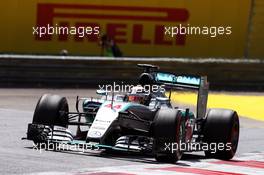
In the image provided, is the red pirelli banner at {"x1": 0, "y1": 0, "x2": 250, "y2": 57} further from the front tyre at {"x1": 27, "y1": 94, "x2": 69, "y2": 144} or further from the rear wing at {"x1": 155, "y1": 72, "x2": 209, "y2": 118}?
the front tyre at {"x1": 27, "y1": 94, "x2": 69, "y2": 144}

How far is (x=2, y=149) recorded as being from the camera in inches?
475

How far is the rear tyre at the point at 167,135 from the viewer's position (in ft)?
38.4

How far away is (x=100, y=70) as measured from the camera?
80.2 ft

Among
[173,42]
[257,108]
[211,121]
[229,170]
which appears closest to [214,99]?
[257,108]

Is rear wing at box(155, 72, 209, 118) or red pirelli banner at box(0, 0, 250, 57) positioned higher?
red pirelli banner at box(0, 0, 250, 57)

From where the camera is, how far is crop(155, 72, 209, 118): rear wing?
44.1 feet

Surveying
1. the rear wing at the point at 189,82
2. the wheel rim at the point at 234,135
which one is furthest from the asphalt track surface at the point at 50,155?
the rear wing at the point at 189,82

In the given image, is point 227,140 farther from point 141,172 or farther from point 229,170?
point 141,172

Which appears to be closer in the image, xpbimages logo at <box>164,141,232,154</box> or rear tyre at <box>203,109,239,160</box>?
xpbimages logo at <box>164,141,232,154</box>

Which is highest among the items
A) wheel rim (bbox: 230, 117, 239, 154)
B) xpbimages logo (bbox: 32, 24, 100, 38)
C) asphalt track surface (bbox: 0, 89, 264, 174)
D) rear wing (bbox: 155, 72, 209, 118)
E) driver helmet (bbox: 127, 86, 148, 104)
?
xpbimages logo (bbox: 32, 24, 100, 38)

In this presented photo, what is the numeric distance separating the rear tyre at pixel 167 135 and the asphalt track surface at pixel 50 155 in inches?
7.8

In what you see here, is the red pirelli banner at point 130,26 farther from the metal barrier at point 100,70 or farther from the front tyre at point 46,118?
the front tyre at point 46,118

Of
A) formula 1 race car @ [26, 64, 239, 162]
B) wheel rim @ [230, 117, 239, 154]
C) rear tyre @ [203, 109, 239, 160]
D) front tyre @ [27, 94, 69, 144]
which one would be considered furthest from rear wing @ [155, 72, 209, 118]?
front tyre @ [27, 94, 69, 144]

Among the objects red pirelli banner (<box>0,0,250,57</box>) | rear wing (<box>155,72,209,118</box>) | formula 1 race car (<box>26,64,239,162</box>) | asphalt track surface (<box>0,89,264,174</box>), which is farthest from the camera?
red pirelli banner (<box>0,0,250,57</box>)
